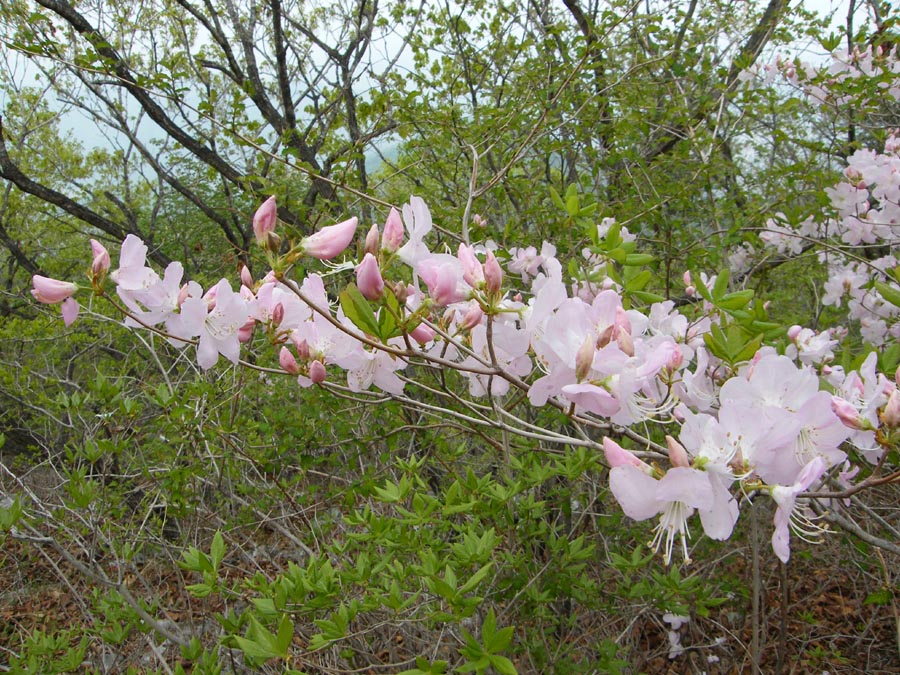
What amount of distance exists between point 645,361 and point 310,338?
73cm

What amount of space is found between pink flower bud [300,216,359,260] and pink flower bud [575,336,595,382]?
1.51 feet

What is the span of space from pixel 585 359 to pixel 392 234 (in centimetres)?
40

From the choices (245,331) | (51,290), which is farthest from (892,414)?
(51,290)

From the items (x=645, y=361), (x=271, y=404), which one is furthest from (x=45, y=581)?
(x=645, y=361)

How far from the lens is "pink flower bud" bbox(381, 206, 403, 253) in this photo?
3.48 feet

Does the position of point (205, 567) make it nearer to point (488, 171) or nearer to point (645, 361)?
point (645, 361)

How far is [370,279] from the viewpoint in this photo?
0.96 m

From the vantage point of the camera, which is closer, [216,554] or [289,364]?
→ [289,364]

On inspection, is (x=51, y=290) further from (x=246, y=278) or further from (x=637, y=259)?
(x=637, y=259)

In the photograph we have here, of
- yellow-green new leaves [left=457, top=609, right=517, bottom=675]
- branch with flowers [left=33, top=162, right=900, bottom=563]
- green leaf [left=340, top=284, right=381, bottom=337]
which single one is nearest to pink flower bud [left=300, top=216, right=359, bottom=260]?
branch with flowers [left=33, top=162, right=900, bottom=563]

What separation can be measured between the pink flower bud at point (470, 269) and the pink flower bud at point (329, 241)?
0.68 ft

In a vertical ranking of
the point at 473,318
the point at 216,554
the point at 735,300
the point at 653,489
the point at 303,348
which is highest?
the point at 735,300

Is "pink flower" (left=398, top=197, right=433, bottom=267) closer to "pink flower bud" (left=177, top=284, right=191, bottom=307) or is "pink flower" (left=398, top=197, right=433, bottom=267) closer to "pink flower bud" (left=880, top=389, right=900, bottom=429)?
"pink flower bud" (left=177, top=284, right=191, bottom=307)

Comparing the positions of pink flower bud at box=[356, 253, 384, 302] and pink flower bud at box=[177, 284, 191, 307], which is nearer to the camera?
pink flower bud at box=[356, 253, 384, 302]
